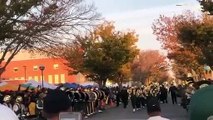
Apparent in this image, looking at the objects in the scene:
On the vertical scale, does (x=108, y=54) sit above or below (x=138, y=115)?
above

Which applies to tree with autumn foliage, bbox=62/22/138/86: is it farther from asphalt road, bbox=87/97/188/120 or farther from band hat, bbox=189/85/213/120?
band hat, bbox=189/85/213/120

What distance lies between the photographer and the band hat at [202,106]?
3.35 metres

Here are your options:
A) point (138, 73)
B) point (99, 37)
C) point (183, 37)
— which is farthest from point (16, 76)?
point (183, 37)

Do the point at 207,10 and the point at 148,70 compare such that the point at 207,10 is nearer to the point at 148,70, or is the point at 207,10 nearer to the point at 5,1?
the point at 5,1

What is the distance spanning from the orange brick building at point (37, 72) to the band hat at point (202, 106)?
324 feet

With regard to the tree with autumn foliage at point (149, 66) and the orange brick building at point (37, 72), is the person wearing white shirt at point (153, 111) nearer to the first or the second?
the orange brick building at point (37, 72)

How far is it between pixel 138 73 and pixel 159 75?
11.4 meters

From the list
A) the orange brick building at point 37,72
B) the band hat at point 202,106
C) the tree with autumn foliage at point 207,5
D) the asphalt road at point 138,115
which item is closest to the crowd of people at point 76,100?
the asphalt road at point 138,115

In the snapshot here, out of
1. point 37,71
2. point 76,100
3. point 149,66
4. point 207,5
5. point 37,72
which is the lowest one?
point 76,100

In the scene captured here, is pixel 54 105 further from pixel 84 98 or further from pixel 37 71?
pixel 37 71

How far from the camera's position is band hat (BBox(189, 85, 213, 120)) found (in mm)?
3354

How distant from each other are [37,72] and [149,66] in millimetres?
22248

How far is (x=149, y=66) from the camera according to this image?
109 m

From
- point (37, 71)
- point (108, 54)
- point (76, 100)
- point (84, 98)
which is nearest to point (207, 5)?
point (76, 100)
